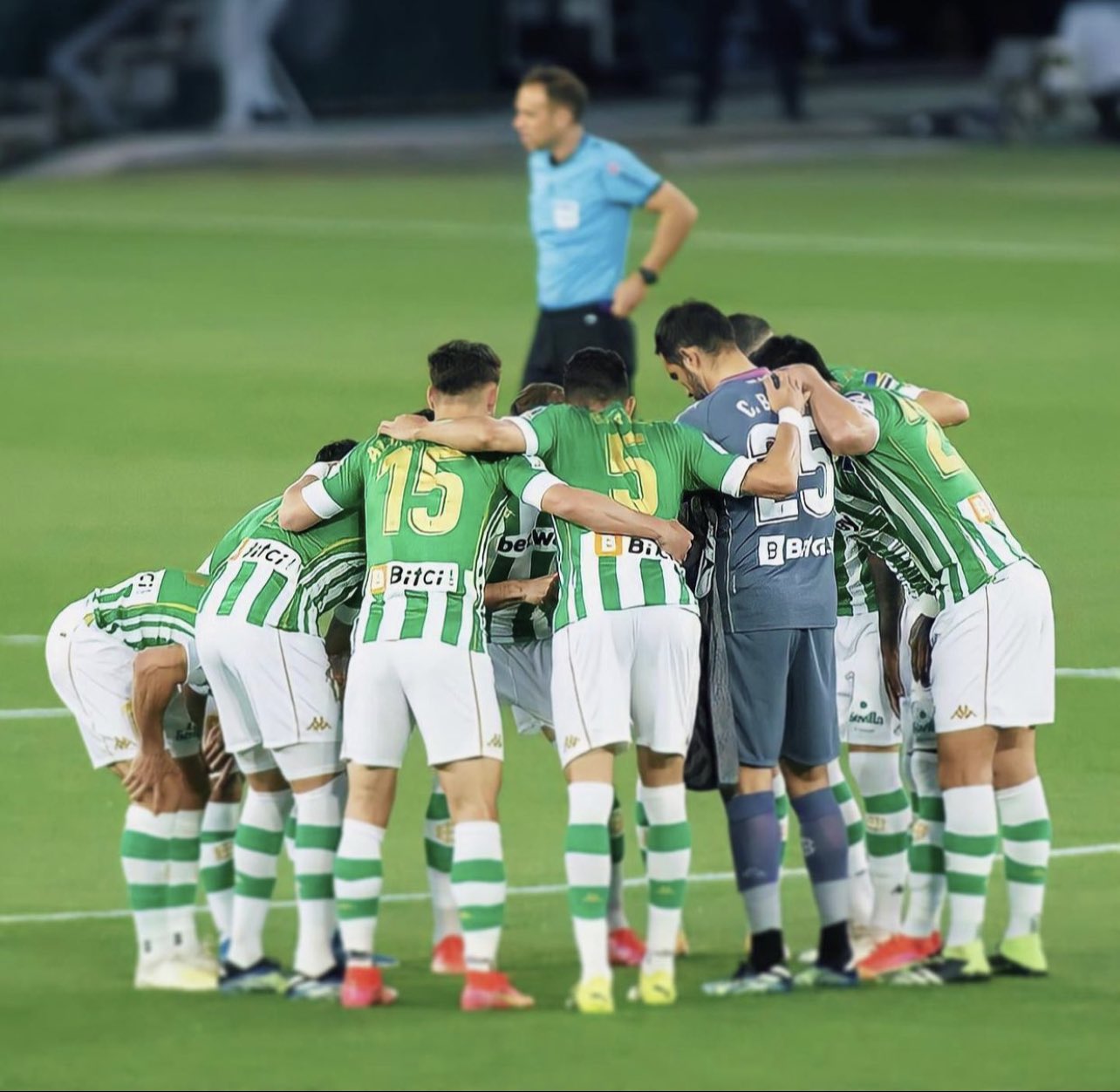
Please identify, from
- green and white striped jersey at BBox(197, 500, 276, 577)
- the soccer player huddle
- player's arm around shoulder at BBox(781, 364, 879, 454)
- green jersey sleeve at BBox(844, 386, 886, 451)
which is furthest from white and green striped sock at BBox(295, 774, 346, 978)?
green jersey sleeve at BBox(844, 386, 886, 451)

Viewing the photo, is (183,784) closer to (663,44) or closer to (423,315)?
(423,315)

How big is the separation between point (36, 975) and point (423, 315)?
52.4 feet

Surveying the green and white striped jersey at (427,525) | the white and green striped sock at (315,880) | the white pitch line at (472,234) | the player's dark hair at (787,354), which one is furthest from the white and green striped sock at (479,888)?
the white pitch line at (472,234)

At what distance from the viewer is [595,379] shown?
791cm

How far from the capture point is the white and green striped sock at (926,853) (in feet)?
26.6

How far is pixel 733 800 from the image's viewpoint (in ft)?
25.6

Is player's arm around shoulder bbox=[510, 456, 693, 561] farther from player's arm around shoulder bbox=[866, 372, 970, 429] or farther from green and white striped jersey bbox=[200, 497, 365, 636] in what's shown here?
player's arm around shoulder bbox=[866, 372, 970, 429]

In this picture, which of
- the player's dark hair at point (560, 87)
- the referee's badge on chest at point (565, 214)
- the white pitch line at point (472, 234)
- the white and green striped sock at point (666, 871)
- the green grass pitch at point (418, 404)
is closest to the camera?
the green grass pitch at point (418, 404)

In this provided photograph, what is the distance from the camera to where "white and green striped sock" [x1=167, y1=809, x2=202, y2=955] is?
26.0ft

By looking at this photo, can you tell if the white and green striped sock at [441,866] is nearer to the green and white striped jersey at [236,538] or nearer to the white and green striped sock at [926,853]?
the green and white striped jersey at [236,538]

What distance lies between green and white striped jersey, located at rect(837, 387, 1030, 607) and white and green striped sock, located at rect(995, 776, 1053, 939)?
643mm

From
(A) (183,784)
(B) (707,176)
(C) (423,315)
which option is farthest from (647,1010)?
(B) (707,176)

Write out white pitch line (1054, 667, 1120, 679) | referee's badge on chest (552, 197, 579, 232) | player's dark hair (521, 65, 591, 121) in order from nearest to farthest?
white pitch line (1054, 667, 1120, 679) < player's dark hair (521, 65, 591, 121) < referee's badge on chest (552, 197, 579, 232)

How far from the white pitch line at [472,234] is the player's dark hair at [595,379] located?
64.4 feet
